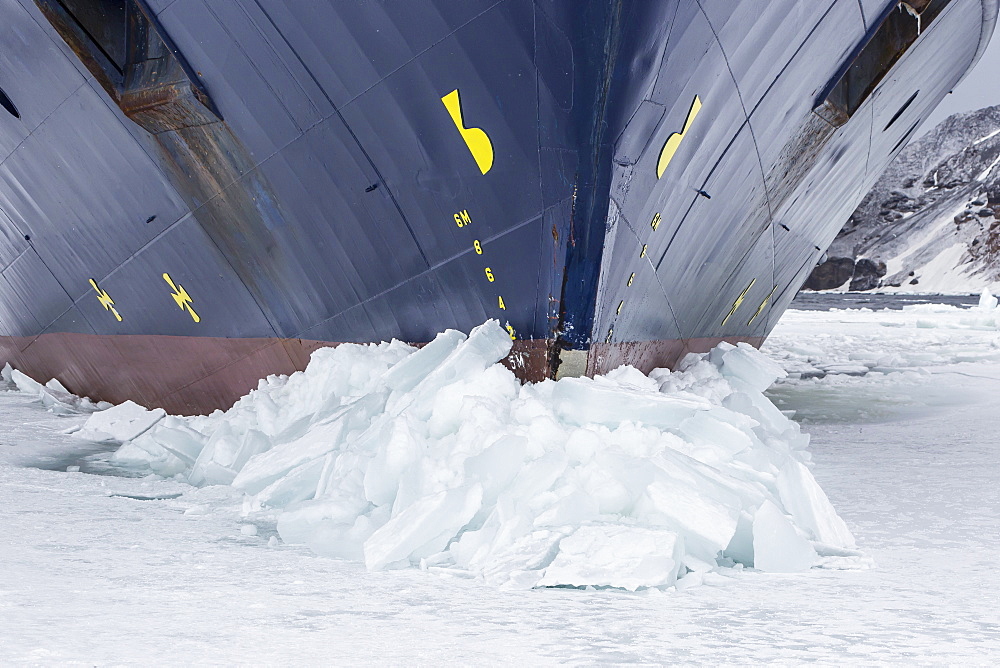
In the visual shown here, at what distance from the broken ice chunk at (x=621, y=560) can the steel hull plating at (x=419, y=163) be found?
1.49 metres

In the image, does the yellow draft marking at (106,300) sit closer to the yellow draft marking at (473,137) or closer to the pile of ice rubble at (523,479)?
the pile of ice rubble at (523,479)

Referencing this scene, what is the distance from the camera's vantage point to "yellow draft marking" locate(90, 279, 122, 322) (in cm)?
557

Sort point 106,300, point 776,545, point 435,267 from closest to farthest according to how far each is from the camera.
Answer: point 776,545 < point 435,267 < point 106,300

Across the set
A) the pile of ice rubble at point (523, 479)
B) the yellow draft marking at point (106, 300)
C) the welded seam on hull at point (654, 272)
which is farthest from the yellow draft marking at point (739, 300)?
the yellow draft marking at point (106, 300)

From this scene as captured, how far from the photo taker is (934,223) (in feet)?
359

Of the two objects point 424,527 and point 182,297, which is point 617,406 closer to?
point 424,527

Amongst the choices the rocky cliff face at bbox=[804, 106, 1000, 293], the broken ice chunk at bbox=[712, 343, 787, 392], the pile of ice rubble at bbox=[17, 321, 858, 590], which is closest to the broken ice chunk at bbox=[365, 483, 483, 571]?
the pile of ice rubble at bbox=[17, 321, 858, 590]

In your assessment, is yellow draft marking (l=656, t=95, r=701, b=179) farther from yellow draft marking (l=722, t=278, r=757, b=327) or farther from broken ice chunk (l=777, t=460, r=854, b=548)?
yellow draft marking (l=722, t=278, r=757, b=327)

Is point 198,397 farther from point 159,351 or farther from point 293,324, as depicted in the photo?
point 293,324

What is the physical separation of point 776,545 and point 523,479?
0.68 m

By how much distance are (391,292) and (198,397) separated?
1.84 metres

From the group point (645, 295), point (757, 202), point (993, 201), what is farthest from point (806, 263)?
point (993, 201)

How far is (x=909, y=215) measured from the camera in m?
114

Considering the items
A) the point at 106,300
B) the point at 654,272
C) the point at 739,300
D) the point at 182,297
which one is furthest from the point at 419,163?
the point at 739,300
